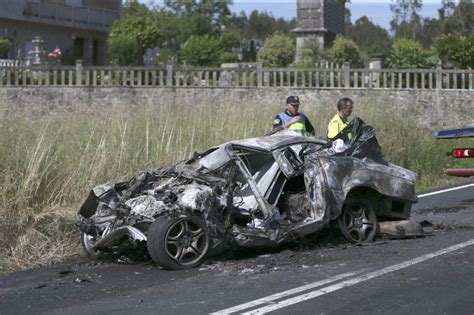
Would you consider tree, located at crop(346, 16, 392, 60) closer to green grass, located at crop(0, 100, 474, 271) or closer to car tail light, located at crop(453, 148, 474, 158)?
green grass, located at crop(0, 100, 474, 271)

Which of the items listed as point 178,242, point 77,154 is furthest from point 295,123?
point 178,242

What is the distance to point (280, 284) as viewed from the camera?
Answer: 25.8 ft

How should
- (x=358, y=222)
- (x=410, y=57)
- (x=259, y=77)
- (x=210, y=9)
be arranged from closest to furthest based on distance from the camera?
(x=358, y=222) < (x=259, y=77) < (x=410, y=57) < (x=210, y=9)

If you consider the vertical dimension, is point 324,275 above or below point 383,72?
below

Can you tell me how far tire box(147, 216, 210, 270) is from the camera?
840 cm

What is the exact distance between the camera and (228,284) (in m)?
7.94

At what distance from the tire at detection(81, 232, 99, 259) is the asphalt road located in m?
0.17

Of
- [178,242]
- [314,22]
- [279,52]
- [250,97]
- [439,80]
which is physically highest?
[314,22]

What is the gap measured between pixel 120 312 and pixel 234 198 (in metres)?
2.61

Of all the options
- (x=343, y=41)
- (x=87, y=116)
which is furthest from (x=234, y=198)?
(x=343, y=41)

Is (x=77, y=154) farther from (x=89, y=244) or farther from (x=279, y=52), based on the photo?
(x=279, y=52)

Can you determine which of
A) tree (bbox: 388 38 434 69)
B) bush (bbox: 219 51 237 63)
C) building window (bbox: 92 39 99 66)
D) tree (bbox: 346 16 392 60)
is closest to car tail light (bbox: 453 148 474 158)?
tree (bbox: 388 38 434 69)

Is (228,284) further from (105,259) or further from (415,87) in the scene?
(415,87)

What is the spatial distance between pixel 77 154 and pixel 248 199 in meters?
3.90
